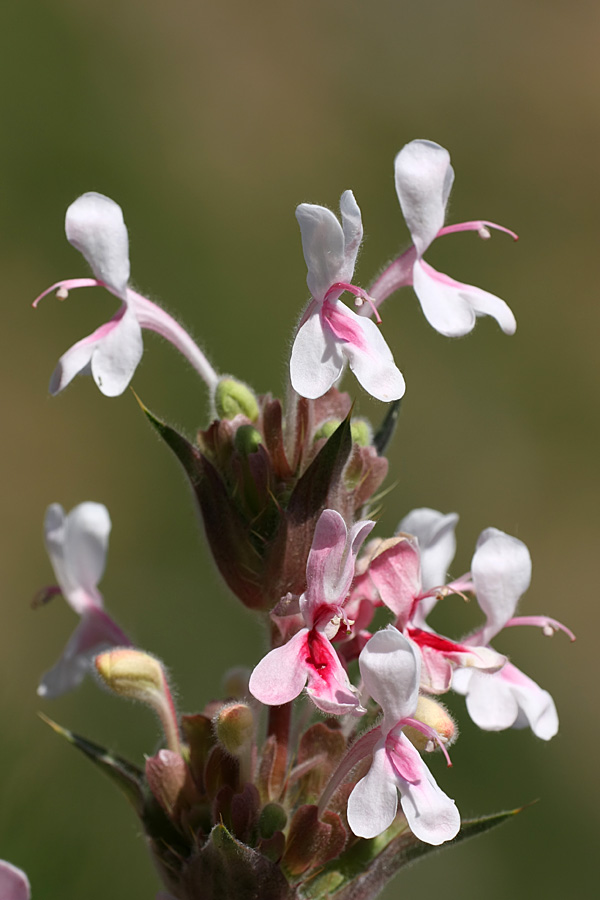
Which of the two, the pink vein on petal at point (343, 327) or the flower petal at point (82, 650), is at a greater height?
the pink vein on petal at point (343, 327)

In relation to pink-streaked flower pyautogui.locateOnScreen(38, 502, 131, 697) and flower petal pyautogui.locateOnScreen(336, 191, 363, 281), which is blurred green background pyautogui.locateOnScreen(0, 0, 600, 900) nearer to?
pink-streaked flower pyautogui.locateOnScreen(38, 502, 131, 697)

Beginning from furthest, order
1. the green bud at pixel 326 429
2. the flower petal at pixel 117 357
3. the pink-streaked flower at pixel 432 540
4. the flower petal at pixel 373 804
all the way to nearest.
A: the pink-streaked flower at pixel 432 540 → the green bud at pixel 326 429 → the flower petal at pixel 117 357 → the flower petal at pixel 373 804

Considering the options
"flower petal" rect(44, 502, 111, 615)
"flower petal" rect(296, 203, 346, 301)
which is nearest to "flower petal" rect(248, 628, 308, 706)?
"flower petal" rect(296, 203, 346, 301)

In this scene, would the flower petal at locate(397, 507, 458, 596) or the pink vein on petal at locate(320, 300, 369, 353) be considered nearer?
the pink vein on petal at locate(320, 300, 369, 353)

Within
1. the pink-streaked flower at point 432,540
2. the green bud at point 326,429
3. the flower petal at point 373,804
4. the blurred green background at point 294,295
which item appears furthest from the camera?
the blurred green background at point 294,295

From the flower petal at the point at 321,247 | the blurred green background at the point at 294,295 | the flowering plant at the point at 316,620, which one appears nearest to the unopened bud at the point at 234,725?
the flowering plant at the point at 316,620

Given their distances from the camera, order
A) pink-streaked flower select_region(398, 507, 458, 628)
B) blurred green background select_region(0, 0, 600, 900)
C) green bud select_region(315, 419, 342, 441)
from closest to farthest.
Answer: green bud select_region(315, 419, 342, 441) < pink-streaked flower select_region(398, 507, 458, 628) < blurred green background select_region(0, 0, 600, 900)

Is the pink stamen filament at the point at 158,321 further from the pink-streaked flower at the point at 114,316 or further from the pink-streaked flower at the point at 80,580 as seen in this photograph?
the pink-streaked flower at the point at 80,580

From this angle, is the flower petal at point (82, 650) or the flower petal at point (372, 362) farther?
the flower petal at point (82, 650)
